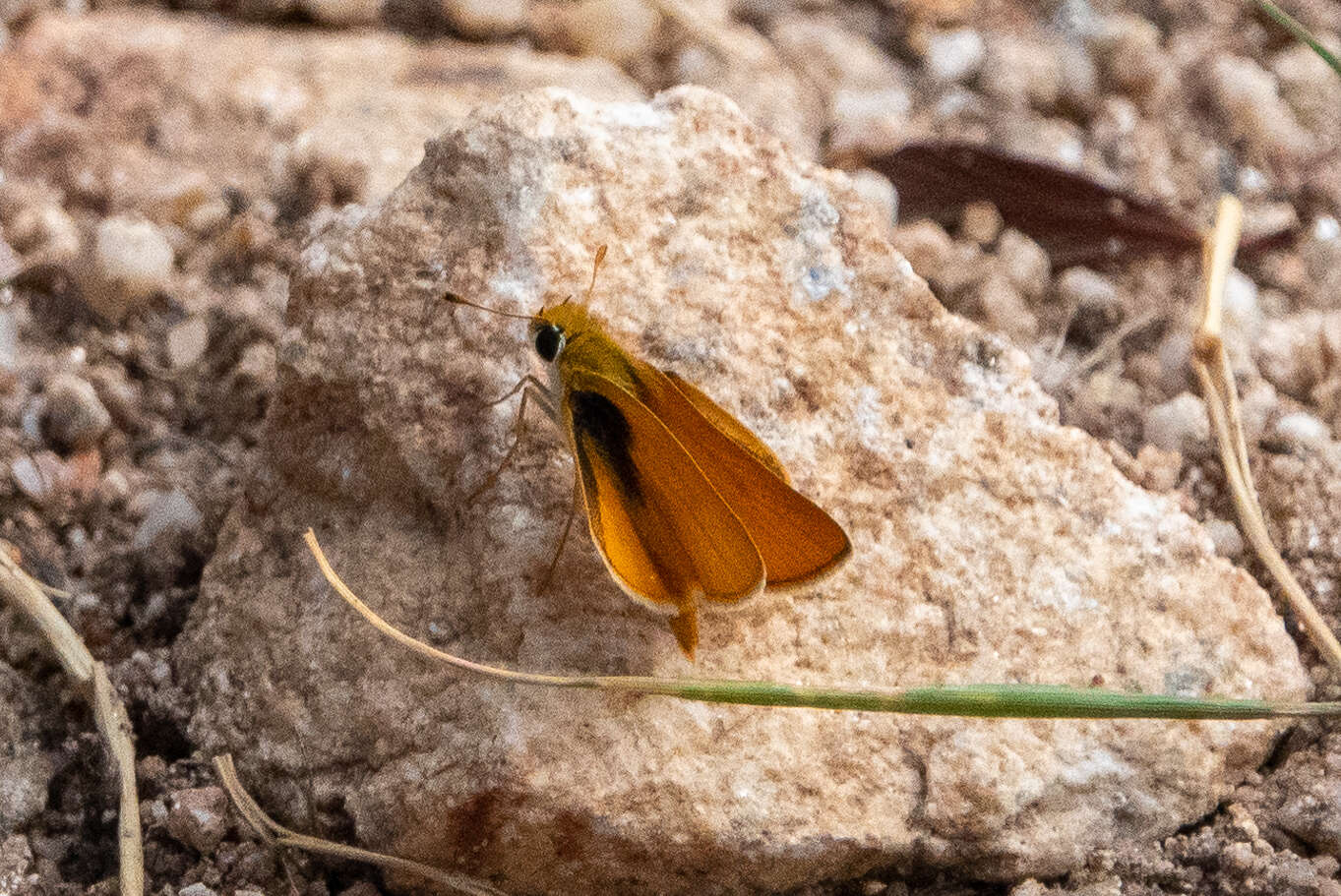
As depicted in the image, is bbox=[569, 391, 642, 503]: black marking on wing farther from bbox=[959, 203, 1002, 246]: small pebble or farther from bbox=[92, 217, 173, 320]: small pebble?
bbox=[959, 203, 1002, 246]: small pebble

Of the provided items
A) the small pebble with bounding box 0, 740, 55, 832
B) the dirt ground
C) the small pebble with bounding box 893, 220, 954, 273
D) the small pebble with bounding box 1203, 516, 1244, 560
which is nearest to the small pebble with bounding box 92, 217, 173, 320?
the dirt ground

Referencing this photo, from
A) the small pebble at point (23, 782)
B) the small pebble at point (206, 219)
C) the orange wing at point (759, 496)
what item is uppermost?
the orange wing at point (759, 496)

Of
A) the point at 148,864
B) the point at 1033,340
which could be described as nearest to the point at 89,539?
the point at 148,864

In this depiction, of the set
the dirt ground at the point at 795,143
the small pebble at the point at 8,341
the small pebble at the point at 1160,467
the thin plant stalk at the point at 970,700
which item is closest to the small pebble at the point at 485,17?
the dirt ground at the point at 795,143

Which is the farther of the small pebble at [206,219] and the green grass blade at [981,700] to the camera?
the small pebble at [206,219]

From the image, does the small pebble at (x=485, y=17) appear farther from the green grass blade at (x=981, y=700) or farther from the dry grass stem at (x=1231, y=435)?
the green grass blade at (x=981, y=700)

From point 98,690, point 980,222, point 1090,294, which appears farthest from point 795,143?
point 98,690

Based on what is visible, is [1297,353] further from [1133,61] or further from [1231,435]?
[1133,61]
